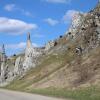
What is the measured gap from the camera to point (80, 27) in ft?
302

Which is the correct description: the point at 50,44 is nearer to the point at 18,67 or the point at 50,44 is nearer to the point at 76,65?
the point at 18,67

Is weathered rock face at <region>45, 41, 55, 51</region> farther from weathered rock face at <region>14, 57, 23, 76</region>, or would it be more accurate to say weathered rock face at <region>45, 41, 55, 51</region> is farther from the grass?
the grass

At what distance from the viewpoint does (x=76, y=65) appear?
70312 mm

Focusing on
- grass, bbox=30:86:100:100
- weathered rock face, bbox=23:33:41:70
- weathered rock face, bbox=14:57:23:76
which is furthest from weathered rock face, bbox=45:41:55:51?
grass, bbox=30:86:100:100

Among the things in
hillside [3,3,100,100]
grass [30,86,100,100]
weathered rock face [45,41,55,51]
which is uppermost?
weathered rock face [45,41,55,51]

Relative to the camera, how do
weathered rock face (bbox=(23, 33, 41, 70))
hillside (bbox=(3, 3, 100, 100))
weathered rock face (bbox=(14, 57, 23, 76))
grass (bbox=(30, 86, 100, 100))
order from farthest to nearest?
weathered rock face (bbox=(14, 57, 23, 76)) < weathered rock face (bbox=(23, 33, 41, 70)) < hillside (bbox=(3, 3, 100, 100)) < grass (bbox=(30, 86, 100, 100))

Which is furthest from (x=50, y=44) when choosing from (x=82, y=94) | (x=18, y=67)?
(x=82, y=94)

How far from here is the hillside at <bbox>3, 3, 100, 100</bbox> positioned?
176 ft

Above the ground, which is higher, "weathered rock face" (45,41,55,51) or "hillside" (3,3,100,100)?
"weathered rock face" (45,41,55,51)

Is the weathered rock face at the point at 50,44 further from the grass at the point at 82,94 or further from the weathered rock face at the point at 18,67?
the grass at the point at 82,94

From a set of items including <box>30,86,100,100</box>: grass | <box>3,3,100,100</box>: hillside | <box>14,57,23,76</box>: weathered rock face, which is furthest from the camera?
<box>14,57,23,76</box>: weathered rock face

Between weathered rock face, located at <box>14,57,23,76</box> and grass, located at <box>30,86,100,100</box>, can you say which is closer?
grass, located at <box>30,86,100,100</box>

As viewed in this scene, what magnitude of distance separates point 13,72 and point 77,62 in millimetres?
71526

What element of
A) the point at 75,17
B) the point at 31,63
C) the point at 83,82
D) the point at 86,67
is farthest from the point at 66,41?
the point at 83,82
